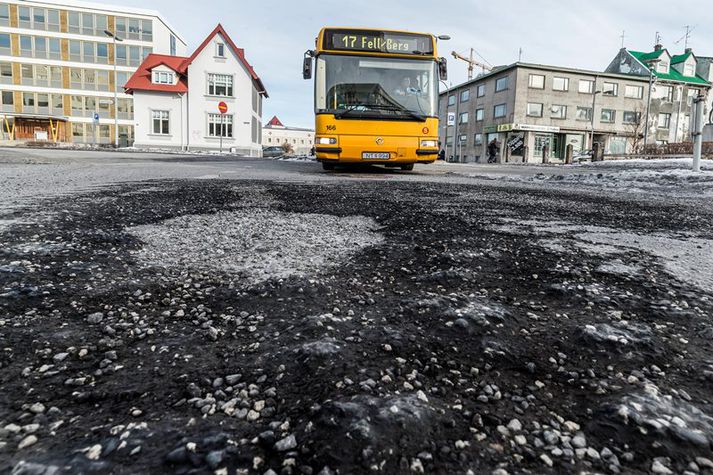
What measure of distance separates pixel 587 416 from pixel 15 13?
6115 centimetres

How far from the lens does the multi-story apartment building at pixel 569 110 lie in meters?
43.2

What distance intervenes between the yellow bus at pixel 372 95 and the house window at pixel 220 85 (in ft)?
94.0

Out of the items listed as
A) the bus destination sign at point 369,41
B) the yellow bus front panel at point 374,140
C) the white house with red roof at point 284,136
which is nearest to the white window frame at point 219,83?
the bus destination sign at point 369,41

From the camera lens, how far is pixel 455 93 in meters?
55.4

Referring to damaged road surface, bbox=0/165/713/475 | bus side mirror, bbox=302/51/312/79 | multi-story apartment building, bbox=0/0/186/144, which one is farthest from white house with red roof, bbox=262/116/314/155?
damaged road surface, bbox=0/165/713/475

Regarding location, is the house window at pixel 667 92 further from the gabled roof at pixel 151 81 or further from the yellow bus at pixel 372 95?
the yellow bus at pixel 372 95

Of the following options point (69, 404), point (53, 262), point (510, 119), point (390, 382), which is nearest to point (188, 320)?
point (69, 404)

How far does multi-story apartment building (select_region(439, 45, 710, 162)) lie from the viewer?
43.2 m

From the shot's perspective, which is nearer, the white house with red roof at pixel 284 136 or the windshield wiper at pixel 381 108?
the windshield wiper at pixel 381 108

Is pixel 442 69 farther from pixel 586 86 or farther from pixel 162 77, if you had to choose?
pixel 586 86

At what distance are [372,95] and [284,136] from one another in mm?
113901

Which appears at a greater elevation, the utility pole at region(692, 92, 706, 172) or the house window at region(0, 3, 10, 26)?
the house window at region(0, 3, 10, 26)

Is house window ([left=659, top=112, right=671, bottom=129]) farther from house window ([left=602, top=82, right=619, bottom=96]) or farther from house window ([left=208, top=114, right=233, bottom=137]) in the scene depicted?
house window ([left=208, top=114, right=233, bottom=137])

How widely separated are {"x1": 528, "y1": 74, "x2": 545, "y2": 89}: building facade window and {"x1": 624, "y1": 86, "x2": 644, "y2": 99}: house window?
32.2ft
